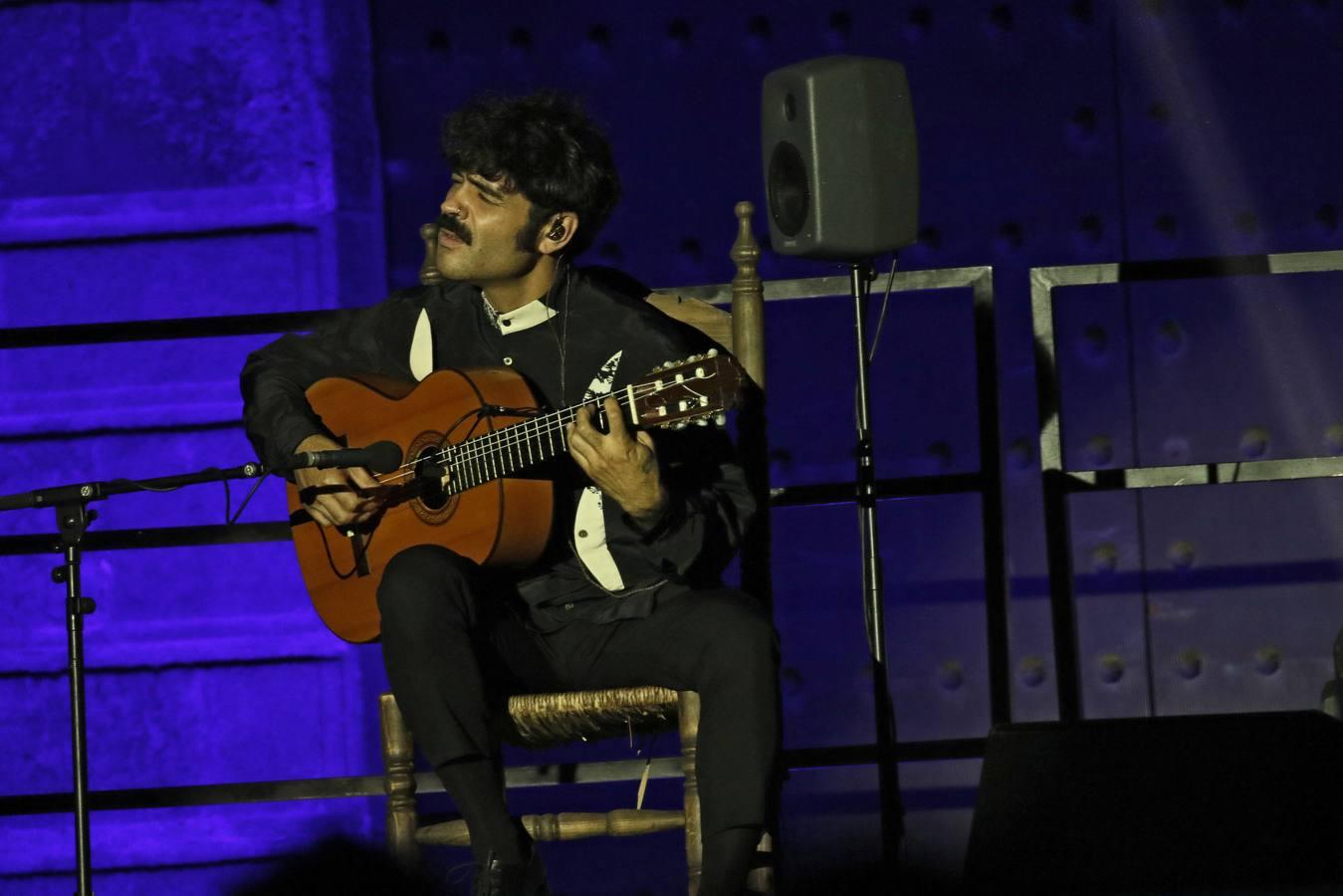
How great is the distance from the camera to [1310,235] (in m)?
3.02

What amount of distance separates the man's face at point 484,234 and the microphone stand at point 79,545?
59 cm

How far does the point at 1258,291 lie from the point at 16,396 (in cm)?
234

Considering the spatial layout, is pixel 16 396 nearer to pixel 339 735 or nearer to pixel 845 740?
pixel 339 735

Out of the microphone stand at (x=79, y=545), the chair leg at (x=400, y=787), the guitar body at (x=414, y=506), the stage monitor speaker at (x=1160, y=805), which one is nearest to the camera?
the stage monitor speaker at (x=1160, y=805)

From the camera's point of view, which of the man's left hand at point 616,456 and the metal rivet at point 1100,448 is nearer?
the man's left hand at point 616,456

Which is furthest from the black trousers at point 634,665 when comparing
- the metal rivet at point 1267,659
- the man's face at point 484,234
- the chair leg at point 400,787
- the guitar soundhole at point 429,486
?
the metal rivet at point 1267,659

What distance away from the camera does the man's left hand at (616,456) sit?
210 centimetres

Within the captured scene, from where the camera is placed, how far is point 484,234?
252 cm

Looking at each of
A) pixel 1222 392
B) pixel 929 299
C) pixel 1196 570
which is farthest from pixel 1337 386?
pixel 929 299

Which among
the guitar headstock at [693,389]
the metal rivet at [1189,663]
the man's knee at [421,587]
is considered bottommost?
the metal rivet at [1189,663]

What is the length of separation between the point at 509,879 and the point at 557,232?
1012mm

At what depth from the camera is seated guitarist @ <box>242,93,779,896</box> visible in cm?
A: 210

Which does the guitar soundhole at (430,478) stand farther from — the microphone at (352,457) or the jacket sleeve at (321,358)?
the jacket sleeve at (321,358)

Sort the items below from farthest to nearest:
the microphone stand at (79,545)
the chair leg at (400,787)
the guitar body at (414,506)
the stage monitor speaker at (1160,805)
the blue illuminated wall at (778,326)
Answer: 1. the blue illuminated wall at (778,326)
2. the chair leg at (400,787)
3. the guitar body at (414,506)
4. the microphone stand at (79,545)
5. the stage monitor speaker at (1160,805)
